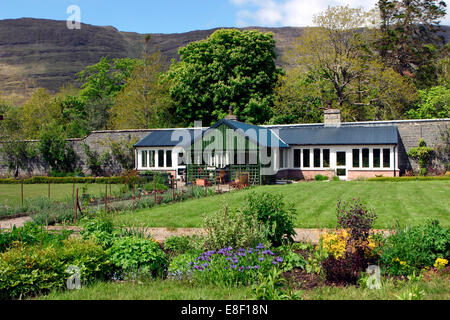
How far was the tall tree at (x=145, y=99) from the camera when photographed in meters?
44.4

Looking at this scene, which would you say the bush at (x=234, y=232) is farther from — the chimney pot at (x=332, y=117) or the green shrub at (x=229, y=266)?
the chimney pot at (x=332, y=117)

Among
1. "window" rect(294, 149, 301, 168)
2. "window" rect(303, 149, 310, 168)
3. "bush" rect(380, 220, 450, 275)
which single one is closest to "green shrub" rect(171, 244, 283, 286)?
"bush" rect(380, 220, 450, 275)

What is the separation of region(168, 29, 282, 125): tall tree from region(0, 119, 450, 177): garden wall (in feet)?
23.2

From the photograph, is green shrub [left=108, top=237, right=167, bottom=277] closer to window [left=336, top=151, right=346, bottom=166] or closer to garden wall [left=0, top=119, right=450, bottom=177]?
window [left=336, top=151, right=346, bottom=166]

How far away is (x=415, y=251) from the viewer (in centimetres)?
634

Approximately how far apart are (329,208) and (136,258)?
830cm

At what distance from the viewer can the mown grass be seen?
203 inches

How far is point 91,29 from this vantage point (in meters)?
175

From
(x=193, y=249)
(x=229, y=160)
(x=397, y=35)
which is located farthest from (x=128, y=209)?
(x=397, y=35)

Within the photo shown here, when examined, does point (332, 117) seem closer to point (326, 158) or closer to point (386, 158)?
point (326, 158)

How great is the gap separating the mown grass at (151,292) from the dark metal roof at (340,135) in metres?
23.6

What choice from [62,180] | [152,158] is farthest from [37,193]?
[152,158]
